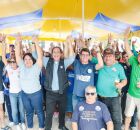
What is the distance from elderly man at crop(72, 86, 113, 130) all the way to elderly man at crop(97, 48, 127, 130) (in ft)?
2.69

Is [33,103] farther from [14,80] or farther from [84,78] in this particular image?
[84,78]

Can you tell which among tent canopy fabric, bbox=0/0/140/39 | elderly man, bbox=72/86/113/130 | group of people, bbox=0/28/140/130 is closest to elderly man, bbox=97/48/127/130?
group of people, bbox=0/28/140/130

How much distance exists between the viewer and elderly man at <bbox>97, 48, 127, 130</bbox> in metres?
5.07

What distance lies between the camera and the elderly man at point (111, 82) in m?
5.07

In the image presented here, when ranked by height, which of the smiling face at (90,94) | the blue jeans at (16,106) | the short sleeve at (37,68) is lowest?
the blue jeans at (16,106)

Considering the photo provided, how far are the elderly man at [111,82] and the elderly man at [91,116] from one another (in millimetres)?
819

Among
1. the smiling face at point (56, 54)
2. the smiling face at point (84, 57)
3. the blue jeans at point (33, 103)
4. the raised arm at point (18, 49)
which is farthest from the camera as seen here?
the raised arm at point (18, 49)

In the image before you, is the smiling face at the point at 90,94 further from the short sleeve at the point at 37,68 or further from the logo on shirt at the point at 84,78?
the short sleeve at the point at 37,68

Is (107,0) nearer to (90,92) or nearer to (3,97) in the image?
(3,97)

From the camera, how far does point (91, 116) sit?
4.27 m

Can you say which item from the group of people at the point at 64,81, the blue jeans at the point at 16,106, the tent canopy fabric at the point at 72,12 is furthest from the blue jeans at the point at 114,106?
the tent canopy fabric at the point at 72,12

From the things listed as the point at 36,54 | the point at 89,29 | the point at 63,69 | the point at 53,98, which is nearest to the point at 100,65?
the point at 63,69

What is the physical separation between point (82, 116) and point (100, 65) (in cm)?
117

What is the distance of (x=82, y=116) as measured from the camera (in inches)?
169
